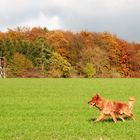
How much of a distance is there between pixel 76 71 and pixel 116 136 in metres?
79.2

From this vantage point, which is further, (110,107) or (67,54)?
(67,54)

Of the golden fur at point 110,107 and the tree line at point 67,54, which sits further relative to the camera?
the tree line at point 67,54

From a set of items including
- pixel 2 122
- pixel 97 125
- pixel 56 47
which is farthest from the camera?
pixel 56 47

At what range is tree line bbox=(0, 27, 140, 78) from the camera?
86.8m

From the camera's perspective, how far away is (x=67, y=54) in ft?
316

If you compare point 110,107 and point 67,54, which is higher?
point 67,54

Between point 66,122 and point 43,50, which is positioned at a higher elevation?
point 43,50

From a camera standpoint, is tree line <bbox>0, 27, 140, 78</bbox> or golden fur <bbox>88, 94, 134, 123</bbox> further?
tree line <bbox>0, 27, 140, 78</bbox>

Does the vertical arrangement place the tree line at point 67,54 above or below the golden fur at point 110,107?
above

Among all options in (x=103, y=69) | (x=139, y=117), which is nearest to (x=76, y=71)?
(x=103, y=69)

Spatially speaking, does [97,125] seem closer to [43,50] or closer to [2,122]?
[2,122]

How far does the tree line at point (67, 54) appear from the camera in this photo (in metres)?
86.8

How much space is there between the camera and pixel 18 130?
1223 cm

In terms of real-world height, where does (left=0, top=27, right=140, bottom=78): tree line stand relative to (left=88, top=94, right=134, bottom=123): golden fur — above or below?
above
